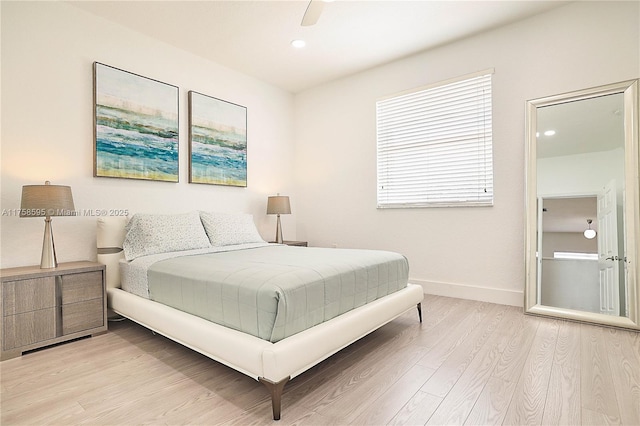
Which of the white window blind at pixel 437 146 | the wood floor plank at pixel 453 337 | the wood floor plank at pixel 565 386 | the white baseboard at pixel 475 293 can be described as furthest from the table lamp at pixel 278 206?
the wood floor plank at pixel 565 386

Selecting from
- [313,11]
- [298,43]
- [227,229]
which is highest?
[298,43]

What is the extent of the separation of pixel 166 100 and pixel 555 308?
430 centimetres

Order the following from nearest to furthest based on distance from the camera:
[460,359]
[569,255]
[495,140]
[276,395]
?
[276,395]
[460,359]
[569,255]
[495,140]

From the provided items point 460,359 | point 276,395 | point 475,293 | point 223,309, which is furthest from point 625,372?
point 223,309

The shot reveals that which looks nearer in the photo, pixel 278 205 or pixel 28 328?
pixel 28 328

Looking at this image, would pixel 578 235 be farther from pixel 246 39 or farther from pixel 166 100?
pixel 166 100

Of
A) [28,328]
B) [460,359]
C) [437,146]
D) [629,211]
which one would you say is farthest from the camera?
[437,146]

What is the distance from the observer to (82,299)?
101 inches

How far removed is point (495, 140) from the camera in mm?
3441

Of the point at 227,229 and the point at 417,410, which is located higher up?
the point at 227,229

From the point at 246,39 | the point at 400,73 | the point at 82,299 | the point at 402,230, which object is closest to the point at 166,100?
the point at 246,39

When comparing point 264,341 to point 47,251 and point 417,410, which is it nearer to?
point 417,410

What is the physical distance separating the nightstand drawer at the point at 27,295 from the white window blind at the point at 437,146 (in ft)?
11.0

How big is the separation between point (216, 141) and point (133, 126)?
96 cm
